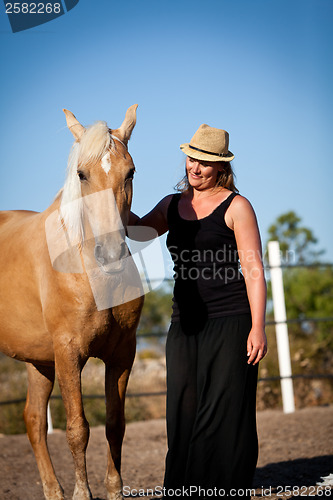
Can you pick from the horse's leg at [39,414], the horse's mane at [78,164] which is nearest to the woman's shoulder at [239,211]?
the horse's mane at [78,164]

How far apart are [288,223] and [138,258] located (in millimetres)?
19166

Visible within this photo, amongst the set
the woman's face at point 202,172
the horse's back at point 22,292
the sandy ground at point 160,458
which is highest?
the woman's face at point 202,172

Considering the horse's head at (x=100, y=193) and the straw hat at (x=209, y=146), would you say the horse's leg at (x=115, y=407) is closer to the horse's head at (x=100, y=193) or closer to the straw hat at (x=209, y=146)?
the horse's head at (x=100, y=193)

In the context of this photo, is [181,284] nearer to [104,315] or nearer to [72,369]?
[104,315]

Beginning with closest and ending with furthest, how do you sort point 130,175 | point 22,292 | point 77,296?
point 130,175 < point 77,296 < point 22,292

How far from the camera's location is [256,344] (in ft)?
8.20

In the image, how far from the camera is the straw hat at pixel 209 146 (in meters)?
2.71

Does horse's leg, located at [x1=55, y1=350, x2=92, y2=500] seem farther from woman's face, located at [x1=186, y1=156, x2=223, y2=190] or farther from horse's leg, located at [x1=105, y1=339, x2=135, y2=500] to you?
woman's face, located at [x1=186, y1=156, x2=223, y2=190]

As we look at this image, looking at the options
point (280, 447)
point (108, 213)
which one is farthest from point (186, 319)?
point (280, 447)

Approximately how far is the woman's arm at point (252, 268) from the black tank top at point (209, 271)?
8cm

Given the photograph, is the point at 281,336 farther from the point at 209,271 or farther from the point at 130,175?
the point at 130,175

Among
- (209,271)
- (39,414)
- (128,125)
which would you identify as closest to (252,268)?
(209,271)

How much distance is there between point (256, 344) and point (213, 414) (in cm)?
41

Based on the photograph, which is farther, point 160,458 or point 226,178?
point 160,458
